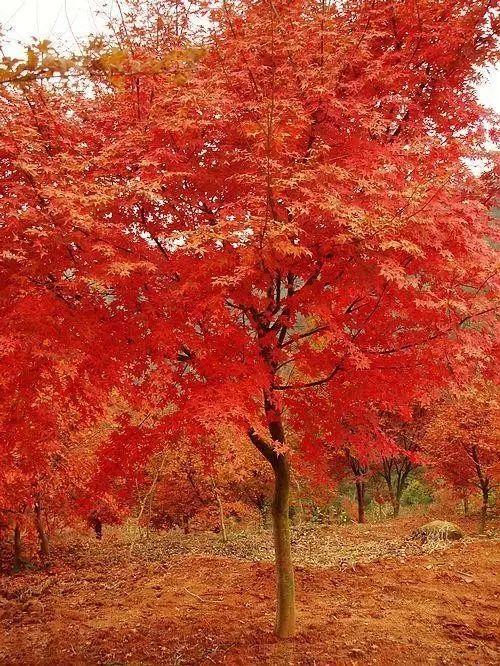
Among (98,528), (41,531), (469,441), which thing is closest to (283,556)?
(41,531)

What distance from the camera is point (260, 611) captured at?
7.59 meters

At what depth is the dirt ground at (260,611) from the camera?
19.8ft

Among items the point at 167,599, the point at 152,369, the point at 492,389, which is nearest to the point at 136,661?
the point at 167,599

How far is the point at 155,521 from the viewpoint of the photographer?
21.6 metres

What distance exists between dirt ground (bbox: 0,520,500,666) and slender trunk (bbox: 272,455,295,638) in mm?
243

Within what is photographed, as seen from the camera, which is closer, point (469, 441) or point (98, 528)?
point (469, 441)

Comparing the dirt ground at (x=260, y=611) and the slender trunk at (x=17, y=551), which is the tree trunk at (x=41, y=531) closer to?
the slender trunk at (x=17, y=551)

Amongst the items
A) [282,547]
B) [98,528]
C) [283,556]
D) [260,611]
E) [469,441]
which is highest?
[469,441]

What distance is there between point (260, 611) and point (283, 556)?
1.68 m

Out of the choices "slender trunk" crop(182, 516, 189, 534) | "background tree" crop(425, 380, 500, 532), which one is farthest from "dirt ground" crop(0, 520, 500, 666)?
"slender trunk" crop(182, 516, 189, 534)

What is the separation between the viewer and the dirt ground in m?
6.02

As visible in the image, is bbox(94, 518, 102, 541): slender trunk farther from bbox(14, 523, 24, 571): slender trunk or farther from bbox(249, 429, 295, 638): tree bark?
bbox(249, 429, 295, 638): tree bark

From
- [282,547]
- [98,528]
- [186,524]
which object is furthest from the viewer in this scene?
[98,528]

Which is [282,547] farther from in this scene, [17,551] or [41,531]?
[17,551]
